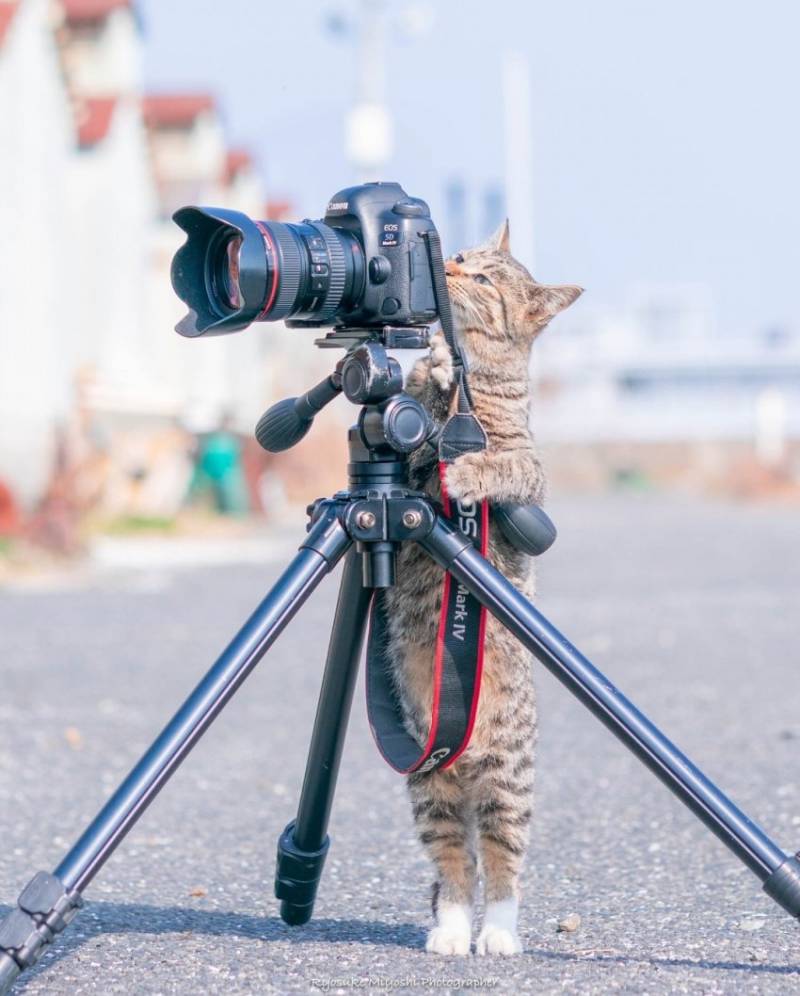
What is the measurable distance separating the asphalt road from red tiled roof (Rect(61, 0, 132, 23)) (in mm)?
11202

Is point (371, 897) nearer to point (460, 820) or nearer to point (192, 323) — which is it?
point (460, 820)

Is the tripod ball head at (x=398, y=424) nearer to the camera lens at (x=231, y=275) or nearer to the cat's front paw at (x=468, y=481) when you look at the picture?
the cat's front paw at (x=468, y=481)

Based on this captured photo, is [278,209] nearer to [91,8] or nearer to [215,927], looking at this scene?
[91,8]

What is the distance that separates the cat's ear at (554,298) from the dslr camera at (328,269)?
0.50m

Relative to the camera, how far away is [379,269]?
2588 millimetres

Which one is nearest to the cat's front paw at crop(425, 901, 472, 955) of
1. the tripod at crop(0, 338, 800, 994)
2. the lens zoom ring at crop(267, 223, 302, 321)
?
the tripod at crop(0, 338, 800, 994)

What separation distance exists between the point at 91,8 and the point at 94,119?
2223mm

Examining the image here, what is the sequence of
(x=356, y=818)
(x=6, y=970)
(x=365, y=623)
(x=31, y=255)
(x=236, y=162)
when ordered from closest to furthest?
(x=6, y=970) < (x=365, y=623) < (x=356, y=818) < (x=31, y=255) < (x=236, y=162)

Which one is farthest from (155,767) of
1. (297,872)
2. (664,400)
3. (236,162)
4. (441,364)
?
(664,400)

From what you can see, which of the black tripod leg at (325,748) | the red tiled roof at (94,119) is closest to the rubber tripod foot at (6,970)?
the black tripod leg at (325,748)

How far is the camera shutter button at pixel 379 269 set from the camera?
2.59 meters

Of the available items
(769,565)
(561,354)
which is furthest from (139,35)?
(561,354)

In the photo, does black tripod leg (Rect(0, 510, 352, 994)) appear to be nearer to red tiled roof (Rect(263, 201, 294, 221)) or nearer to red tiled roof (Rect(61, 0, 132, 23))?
A: red tiled roof (Rect(61, 0, 132, 23))

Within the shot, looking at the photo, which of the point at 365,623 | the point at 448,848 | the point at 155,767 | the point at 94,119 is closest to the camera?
the point at 155,767
